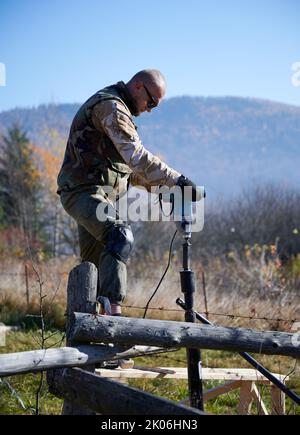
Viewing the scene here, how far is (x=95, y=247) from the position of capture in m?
5.33

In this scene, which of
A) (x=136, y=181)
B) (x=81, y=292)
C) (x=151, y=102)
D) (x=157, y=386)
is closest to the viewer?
(x=81, y=292)

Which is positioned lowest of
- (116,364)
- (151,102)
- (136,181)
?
(116,364)

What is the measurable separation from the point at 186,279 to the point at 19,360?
1532mm

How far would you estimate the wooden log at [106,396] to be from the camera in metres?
3.32

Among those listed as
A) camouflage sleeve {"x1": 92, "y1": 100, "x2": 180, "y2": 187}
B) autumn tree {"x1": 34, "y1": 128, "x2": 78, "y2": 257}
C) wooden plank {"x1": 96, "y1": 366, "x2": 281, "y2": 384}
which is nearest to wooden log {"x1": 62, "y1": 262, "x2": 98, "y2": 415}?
wooden plank {"x1": 96, "y1": 366, "x2": 281, "y2": 384}

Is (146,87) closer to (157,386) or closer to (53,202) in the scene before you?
(157,386)

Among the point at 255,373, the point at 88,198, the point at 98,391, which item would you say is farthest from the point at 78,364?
the point at 255,373

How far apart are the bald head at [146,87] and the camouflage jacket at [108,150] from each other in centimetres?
6

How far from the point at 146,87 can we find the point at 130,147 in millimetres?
557

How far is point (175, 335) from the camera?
420 cm

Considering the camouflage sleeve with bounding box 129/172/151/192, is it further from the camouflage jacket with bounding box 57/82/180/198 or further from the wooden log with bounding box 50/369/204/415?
the wooden log with bounding box 50/369/204/415

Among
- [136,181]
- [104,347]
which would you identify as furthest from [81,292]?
[136,181]

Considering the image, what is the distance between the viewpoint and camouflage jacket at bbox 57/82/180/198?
4.91 metres
